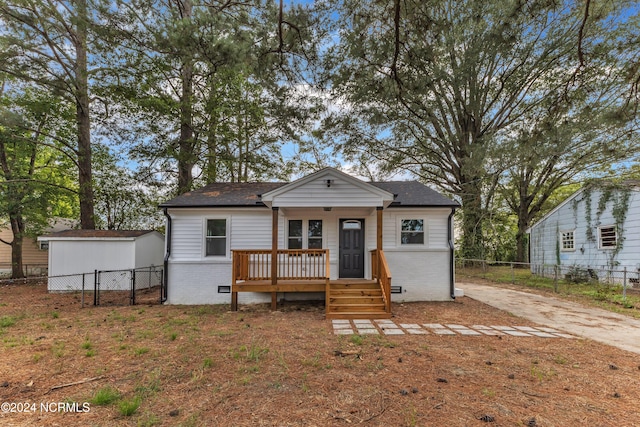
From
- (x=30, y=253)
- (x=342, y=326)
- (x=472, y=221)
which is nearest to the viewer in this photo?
(x=342, y=326)

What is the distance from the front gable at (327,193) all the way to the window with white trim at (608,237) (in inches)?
401

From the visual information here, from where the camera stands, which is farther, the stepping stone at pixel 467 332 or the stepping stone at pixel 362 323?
the stepping stone at pixel 362 323

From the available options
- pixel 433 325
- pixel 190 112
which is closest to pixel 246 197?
pixel 433 325

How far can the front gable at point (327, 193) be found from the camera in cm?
811

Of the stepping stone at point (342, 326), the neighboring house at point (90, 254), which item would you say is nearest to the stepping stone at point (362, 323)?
the stepping stone at point (342, 326)

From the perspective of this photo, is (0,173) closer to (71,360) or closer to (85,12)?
(85,12)

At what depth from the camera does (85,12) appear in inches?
372

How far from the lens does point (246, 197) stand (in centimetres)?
984

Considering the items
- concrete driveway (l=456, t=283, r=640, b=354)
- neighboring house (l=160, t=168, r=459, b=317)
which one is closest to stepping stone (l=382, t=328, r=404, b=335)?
neighboring house (l=160, t=168, r=459, b=317)

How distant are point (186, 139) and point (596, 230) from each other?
60.9ft

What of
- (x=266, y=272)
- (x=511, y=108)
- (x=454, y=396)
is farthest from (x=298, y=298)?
(x=511, y=108)

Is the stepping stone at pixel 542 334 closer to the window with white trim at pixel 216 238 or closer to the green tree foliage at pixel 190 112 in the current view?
the green tree foliage at pixel 190 112

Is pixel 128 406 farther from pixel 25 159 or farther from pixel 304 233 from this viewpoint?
pixel 25 159

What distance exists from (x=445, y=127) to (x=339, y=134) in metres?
6.50
